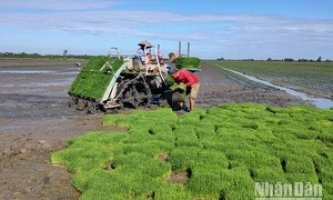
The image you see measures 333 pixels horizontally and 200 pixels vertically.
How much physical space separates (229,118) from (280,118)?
159 cm

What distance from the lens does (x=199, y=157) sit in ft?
26.0

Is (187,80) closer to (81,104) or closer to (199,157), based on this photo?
(81,104)

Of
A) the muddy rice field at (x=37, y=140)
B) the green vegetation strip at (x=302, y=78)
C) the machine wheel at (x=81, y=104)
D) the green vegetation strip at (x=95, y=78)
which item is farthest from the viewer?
the green vegetation strip at (x=302, y=78)

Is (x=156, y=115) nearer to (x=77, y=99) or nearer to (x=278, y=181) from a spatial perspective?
(x=77, y=99)

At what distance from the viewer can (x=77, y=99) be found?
15273 millimetres

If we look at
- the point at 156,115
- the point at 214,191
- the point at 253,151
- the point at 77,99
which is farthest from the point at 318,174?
the point at 77,99

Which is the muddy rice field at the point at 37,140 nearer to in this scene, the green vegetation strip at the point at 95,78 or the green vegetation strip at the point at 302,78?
the green vegetation strip at the point at 95,78

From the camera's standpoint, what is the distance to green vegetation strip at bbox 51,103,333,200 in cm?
650

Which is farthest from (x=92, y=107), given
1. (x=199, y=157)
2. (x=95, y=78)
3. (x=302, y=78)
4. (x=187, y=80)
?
(x=302, y=78)

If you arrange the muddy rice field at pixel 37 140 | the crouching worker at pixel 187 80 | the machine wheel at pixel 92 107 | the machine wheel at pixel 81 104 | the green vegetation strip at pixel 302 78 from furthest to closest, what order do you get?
the green vegetation strip at pixel 302 78 → the machine wheel at pixel 81 104 → the crouching worker at pixel 187 80 → the machine wheel at pixel 92 107 → the muddy rice field at pixel 37 140

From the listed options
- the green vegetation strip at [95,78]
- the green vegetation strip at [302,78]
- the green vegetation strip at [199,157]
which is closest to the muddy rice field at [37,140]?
the green vegetation strip at [199,157]

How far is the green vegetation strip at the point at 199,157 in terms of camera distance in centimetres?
650

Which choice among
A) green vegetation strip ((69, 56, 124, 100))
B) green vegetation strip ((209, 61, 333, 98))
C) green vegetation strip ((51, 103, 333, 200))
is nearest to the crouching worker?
green vegetation strip ((69, 56, 124, 100))

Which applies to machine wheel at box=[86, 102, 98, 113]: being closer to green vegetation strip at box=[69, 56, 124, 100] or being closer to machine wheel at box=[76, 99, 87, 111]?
green vegetation strip at box=[69, 56, 124, 100]
